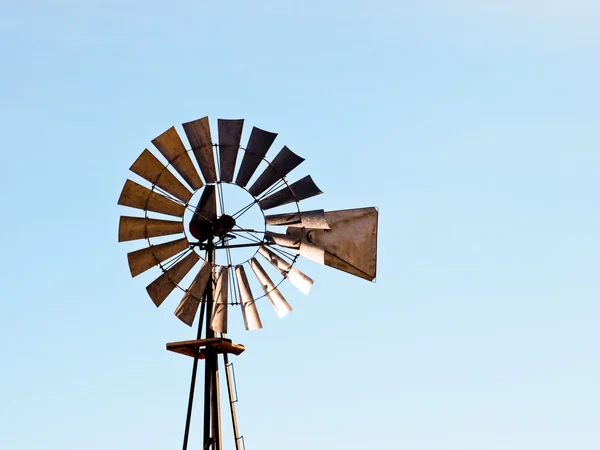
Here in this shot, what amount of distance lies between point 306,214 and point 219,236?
1.07 meters

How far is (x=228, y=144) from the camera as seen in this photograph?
1477 cm

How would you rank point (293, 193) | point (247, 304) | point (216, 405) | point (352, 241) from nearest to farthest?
point (216, 405), point (247, 304), point (293, 193), point (352, 241)

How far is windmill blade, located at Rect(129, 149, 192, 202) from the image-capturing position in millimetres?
14461

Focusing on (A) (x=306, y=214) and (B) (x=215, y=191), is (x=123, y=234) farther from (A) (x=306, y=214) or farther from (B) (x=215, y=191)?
(A) (x=306, y=214)

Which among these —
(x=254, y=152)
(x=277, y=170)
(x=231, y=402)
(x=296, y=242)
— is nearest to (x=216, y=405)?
(x=231, y=402)

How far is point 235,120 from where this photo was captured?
582 inches

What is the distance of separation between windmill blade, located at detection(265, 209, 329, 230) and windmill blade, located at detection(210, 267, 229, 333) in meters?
0.83

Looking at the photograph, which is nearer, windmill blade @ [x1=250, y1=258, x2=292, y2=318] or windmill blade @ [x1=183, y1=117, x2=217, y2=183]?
windmill blade @ [x1=183, y1=117, x2=217, y2=183]

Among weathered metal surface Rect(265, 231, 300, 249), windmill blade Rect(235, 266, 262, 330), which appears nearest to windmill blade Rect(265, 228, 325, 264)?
weathered metal surface Rect(265, 231, 300, 249)

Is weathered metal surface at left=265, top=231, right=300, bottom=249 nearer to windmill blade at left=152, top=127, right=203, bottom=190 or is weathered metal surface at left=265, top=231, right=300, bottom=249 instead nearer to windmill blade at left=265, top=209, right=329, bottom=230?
windmill blade at left=265, top=209, right=329, bottom=230

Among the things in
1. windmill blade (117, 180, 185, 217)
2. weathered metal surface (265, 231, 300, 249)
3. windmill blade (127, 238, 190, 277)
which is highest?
windmill blade (117, 180, 185, 217)

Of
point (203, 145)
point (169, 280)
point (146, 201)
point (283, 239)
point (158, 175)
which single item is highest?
point (203, 145)

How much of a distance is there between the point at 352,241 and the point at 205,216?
6.11ft

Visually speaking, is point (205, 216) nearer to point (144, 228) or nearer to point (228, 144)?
point (144, 228)
